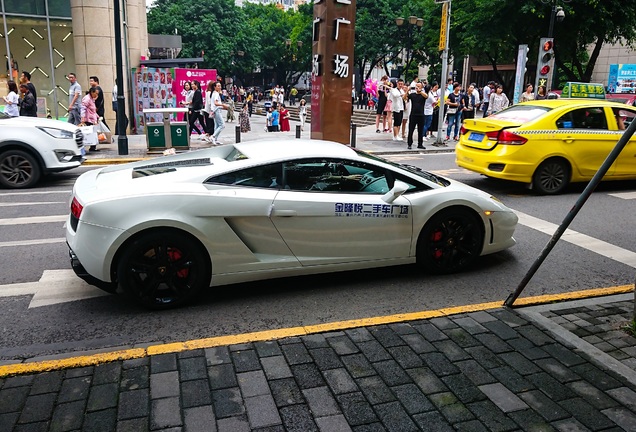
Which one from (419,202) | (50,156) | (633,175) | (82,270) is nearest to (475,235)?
(419,202)

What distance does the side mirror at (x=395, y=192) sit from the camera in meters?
5.11

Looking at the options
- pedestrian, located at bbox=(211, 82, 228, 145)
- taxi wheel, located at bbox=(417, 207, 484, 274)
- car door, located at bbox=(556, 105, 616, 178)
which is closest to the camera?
taxi wheel, located at bbox=(417, 207, 484, 274)

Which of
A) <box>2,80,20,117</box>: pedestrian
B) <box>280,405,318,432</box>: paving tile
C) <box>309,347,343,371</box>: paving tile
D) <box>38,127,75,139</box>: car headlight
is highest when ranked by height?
<box>2,80,20,117</box>: pedestrian

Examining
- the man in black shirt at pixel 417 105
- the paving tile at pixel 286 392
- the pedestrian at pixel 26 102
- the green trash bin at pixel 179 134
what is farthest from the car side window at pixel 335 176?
the pedestrian at pixel 26 102

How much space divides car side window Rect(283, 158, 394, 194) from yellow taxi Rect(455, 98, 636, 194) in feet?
15.5

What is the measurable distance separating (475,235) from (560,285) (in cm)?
95

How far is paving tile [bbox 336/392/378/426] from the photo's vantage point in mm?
3131

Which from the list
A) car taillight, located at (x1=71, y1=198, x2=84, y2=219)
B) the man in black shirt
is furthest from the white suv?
the man in black shirt

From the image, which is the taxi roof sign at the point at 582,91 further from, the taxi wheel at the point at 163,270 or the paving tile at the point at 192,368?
the paving tile at the point at 192,368

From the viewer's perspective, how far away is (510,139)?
9273mm

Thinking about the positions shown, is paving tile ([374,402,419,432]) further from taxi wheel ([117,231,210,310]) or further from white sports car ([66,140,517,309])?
taxi wheel ([117,231,210,310])

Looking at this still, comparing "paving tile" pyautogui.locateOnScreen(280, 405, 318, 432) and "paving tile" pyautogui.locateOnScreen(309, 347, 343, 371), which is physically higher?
"paving tile" pyautogui.locateOnScreen(309, 347, 343, 371)

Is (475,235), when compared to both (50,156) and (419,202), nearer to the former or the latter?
(419,202)

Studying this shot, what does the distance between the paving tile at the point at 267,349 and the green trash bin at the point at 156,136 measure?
38.2 ft
